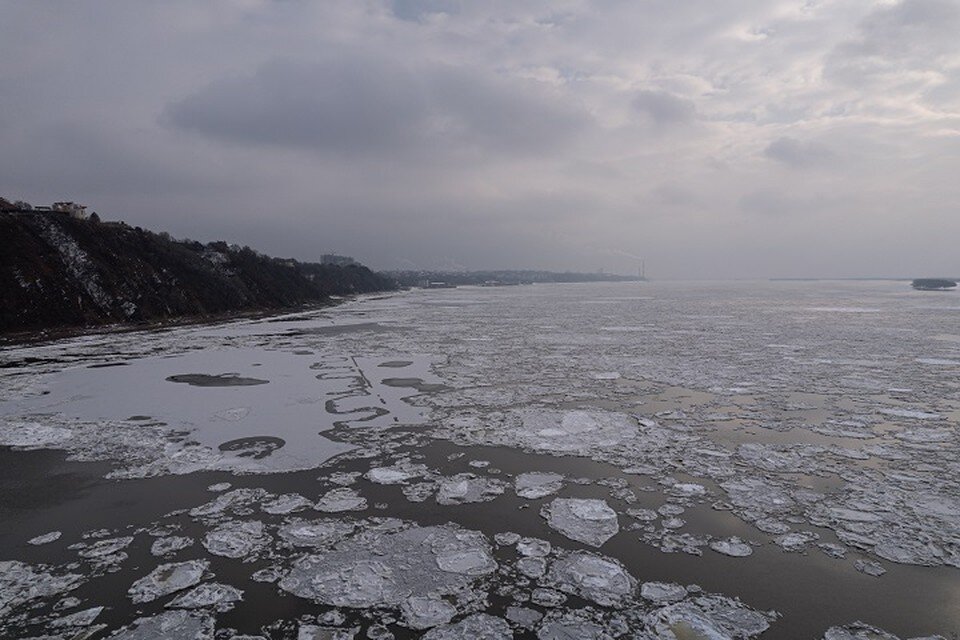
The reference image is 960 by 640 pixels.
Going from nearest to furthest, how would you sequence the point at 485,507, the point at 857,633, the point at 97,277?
1. the point at 857,633
2. the point at 485,507
3. the point at 97,277

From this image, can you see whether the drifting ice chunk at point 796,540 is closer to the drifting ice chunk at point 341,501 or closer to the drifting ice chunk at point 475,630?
the drifting ice chunk at point 475,630

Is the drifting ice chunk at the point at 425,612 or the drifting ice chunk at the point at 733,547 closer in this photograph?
the drifting ice chunk at the point at 425,612

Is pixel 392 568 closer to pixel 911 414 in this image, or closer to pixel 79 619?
pixel 79 619

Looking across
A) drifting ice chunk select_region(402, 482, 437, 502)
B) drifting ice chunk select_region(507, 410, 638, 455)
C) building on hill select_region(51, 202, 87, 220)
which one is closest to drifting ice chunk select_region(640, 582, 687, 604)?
drifting ice chunk select_region(402, 482, 437, 502)

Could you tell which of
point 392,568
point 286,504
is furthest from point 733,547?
point 286,504

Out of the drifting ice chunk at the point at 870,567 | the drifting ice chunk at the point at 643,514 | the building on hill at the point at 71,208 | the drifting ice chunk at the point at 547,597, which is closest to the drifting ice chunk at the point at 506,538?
the drifting ice chunk at the point at 547,597

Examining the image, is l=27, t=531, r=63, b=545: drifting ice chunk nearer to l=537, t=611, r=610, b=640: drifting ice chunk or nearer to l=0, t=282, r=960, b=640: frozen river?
l=0, t=282, r=960, b=640: frozen river

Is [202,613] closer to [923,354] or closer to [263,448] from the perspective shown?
[263,448]
